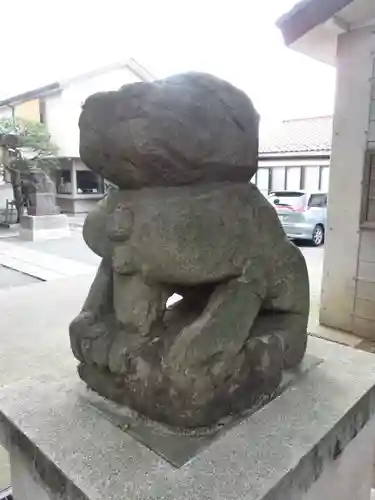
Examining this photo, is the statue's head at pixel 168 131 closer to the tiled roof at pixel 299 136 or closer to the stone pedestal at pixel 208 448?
the stone pedestal at pixel 208 448

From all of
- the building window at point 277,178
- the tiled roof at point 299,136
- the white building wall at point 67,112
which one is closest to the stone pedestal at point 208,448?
the tiled roof at point 299,136

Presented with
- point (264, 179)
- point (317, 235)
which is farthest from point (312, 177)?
point (317, 235)

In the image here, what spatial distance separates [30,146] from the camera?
9.59 metres

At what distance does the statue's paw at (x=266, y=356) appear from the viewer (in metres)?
0.96

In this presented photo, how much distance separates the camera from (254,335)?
3.47 ft

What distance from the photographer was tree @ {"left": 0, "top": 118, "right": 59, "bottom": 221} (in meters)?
8.56

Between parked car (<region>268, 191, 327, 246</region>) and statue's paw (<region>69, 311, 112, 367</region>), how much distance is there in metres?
6.01

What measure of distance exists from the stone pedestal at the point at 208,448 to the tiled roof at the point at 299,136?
24.1 feet

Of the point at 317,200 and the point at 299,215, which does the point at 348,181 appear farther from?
the point at 317,200

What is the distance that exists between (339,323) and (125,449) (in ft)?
7.42

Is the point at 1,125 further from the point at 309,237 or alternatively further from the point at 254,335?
the point at 254,335

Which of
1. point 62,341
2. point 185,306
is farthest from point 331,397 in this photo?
point 62,341

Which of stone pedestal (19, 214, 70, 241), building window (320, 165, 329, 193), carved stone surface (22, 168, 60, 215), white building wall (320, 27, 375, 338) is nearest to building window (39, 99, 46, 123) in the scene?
carved stone surface (22, 168, 60, 215)

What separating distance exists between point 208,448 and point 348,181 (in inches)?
86.5
